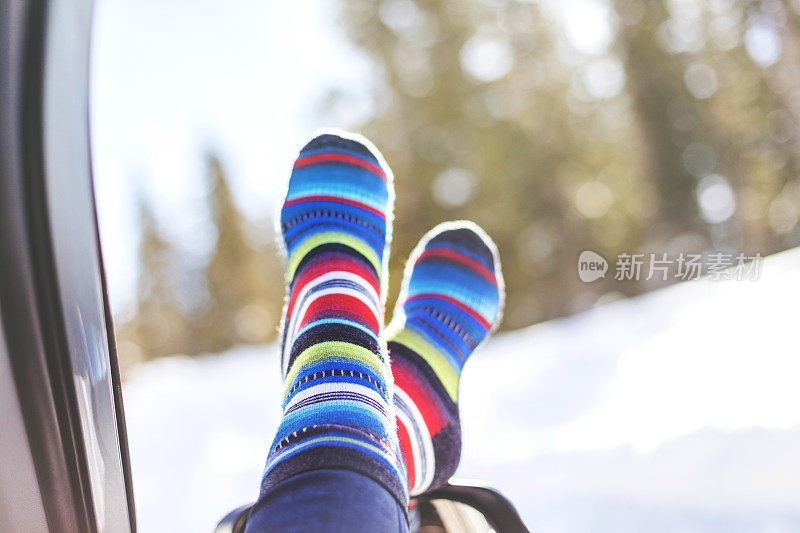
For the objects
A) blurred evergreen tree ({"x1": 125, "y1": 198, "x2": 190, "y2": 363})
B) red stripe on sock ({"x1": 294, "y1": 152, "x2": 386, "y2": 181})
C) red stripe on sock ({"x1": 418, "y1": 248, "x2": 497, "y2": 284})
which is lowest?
blurred evergreen tree ({"x1": 125, "y1": 198, "x2": 190, "y2": 363})

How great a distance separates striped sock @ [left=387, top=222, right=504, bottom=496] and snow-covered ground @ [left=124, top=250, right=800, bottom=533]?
0.56ft

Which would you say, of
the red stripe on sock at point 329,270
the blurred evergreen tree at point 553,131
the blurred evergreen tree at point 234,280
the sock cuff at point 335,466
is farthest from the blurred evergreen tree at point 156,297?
the sock cuff at point 335,466

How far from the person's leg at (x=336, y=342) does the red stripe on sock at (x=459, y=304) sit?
9 cm

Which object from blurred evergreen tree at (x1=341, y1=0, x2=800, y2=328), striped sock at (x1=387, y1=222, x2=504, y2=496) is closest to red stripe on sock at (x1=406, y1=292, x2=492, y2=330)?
striped sock at (x1=387, y1=222, x2=504, y2=496)

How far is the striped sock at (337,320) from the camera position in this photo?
0.41 meters

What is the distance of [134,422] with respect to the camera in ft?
4.12

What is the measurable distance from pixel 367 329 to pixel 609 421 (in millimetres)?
580

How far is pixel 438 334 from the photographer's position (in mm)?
833

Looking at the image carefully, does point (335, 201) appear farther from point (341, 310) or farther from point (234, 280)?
point (234, 280)

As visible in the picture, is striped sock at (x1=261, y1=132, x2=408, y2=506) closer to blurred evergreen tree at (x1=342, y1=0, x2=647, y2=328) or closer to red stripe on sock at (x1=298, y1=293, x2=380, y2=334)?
red stripe on sock at (x1=298, y1=293, x2=380, y2=334)

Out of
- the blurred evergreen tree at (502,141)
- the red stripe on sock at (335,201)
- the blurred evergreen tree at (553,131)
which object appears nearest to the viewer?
the red stripe on sock at (335,201)

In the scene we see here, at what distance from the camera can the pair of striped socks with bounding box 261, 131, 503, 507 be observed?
42 cm

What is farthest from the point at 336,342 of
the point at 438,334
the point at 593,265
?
the point at 593,265

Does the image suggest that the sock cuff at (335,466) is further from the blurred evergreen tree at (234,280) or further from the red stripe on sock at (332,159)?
the blurred evergreen tree at (234,280)
